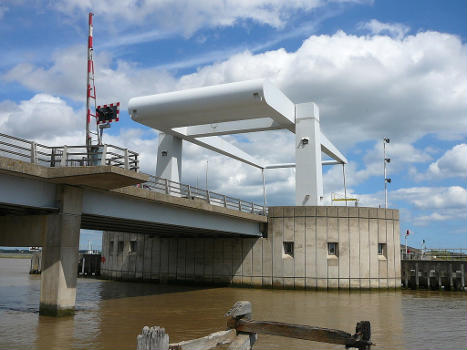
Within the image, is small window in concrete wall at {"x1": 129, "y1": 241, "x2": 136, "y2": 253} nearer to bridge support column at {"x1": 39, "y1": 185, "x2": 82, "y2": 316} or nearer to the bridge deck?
the bridge deck

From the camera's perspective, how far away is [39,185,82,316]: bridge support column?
18.0 metres

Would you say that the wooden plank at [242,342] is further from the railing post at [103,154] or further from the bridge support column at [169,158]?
the bridge support column at [169,158]

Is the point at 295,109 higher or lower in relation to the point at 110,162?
higher

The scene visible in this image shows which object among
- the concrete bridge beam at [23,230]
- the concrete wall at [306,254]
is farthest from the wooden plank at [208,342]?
the concrete wall at [306,254]

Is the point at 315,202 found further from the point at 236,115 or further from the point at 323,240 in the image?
the point at 236,115

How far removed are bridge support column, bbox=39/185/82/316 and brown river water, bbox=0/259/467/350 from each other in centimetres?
58

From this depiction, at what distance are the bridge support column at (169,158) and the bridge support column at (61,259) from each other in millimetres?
19537

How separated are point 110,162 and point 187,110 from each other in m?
14.7

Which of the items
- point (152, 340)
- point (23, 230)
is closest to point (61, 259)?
point (23, 230)

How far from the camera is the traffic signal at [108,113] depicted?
67.3 ft

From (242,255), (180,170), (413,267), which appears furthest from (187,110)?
(413,267)

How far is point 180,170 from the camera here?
39062 millimetres

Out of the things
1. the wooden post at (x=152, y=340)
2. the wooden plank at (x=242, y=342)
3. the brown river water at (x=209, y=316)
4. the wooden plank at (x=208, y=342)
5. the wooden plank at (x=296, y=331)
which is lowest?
the brown river water at (x=209, y=316)

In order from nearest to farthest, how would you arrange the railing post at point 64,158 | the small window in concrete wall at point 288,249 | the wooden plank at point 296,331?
the wooden plank at point 296,331
the railing post at point 64,158
the small window in concrete wall at point 288,249
